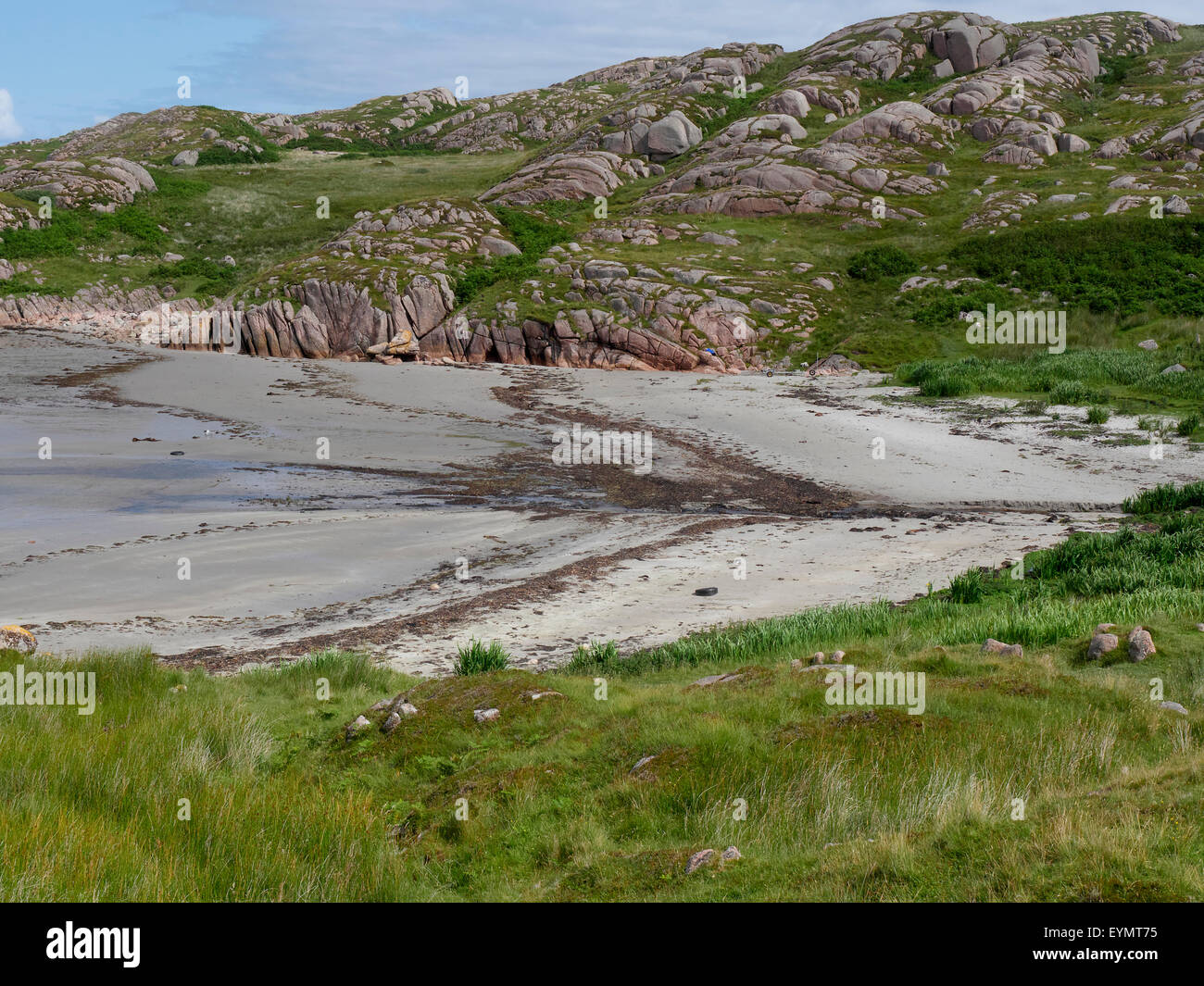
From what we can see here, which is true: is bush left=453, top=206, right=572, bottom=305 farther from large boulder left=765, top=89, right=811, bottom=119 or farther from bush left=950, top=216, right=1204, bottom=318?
large boulder left=765, top=89, right=811, bottom=119

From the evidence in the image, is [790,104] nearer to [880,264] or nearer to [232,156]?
[880,264]

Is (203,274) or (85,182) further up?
(85,182)

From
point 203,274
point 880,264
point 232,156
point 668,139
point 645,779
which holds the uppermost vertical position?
point 232,156

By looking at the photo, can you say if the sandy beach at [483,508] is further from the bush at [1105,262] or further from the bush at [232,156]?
the bush at [232,156]

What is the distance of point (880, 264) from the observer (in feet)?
152

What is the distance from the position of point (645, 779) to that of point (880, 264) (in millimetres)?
45128

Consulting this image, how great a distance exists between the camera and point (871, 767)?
5.85 meters

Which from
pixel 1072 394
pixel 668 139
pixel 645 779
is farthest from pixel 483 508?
pixel 668 139

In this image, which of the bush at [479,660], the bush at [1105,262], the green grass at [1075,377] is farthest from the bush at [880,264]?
the bush at [479,660]

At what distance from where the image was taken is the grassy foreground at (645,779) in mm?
4078

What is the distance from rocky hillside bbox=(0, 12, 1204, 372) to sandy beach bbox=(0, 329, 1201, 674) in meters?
10.1

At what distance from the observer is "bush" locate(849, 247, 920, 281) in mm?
45594

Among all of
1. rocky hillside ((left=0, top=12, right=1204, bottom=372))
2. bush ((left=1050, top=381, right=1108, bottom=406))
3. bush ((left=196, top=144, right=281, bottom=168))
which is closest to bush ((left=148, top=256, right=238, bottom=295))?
rocky hillside ((left=0, top=12, right=1204, bottom=372))

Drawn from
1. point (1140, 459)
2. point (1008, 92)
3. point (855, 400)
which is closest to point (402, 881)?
point (1140, 459)
